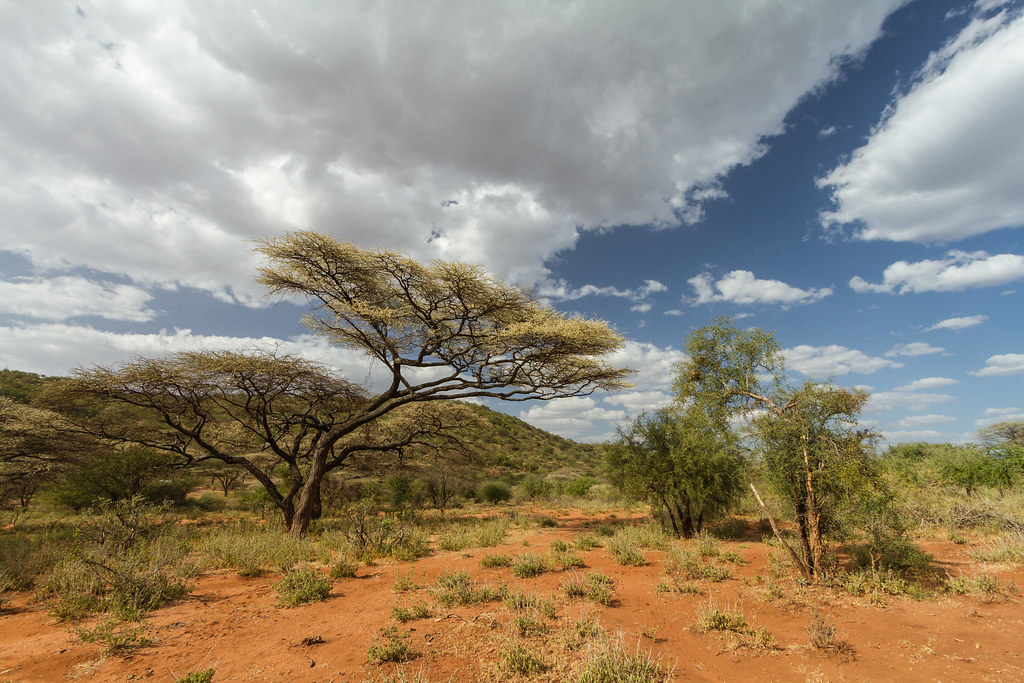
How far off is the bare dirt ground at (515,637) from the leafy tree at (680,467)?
4.20 m

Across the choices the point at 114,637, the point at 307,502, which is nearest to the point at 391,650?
the point at 114,637

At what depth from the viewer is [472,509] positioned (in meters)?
22.4

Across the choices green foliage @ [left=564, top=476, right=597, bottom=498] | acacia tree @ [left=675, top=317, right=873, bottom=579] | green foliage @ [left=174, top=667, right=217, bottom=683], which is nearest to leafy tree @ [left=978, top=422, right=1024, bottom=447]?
green foliage @ [left=564, top=476, right=597, bottom=498]

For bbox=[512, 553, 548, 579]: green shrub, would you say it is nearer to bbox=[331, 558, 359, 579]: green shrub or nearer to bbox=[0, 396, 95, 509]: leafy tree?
bbox=[331, 558, 359, 579]: green shrub

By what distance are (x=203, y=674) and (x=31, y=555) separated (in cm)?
956

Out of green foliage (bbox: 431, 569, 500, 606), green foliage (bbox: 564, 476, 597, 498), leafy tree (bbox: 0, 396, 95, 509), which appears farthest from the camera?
green foliage (bbox: 564, 476, 597, 498)

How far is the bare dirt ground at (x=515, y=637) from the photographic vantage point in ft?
14.8

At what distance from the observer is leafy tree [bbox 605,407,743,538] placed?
12086 millimetres

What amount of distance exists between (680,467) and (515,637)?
9.09 m

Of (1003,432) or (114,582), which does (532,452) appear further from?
(114,582)

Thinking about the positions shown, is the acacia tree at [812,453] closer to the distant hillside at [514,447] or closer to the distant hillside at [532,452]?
the distant hillside at [514,447]

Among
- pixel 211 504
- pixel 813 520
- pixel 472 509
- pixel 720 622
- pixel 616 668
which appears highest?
pixel 813 520

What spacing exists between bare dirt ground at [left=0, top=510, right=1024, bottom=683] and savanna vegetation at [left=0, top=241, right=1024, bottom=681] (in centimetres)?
14

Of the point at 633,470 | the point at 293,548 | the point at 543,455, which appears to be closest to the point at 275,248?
the point at 293,548
